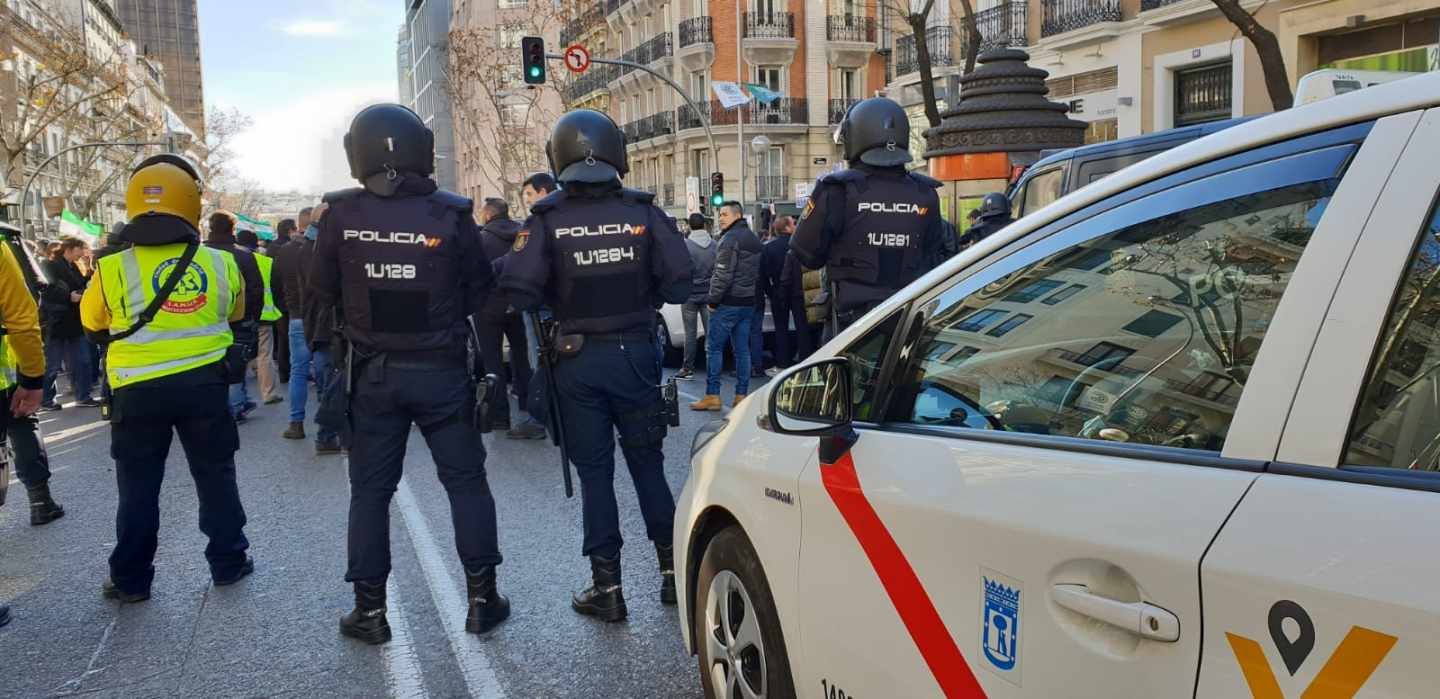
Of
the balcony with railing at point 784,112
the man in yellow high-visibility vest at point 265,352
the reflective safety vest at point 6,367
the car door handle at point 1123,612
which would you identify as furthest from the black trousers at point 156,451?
the balcony with railing at point 784,112

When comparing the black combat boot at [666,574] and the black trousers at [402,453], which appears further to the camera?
the black combat boot at [666,574]

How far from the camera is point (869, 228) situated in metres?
6.07

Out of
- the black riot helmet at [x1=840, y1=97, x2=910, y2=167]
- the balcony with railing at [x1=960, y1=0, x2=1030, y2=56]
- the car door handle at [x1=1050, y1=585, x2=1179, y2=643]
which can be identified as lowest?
the car door handle at [x1=1050, y1=585, x2=1179, y2=643]

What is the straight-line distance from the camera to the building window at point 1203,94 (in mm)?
19453

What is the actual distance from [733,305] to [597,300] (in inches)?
237

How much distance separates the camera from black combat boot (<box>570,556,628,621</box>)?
4531mm

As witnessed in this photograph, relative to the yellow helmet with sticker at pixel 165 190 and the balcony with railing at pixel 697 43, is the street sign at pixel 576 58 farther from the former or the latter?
the balcony with railing at pixel 697 43

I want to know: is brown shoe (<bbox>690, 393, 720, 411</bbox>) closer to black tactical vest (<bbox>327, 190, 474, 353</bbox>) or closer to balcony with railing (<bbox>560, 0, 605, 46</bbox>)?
black tactical vest (<bbox>327, 190, 474, 353</bbox>)

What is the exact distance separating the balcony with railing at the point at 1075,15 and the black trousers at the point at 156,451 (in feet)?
64.6

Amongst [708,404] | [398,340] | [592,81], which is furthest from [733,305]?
[592,81]

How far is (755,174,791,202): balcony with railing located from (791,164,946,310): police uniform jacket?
140ft

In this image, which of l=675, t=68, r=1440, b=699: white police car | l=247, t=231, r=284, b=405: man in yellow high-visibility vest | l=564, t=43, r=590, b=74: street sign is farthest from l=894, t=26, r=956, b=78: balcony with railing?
l=675, t=68, r=1440, b=699: white police car

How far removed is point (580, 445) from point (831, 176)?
2.23 m

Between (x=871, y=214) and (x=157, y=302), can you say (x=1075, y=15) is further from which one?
(x=157, y=302)
